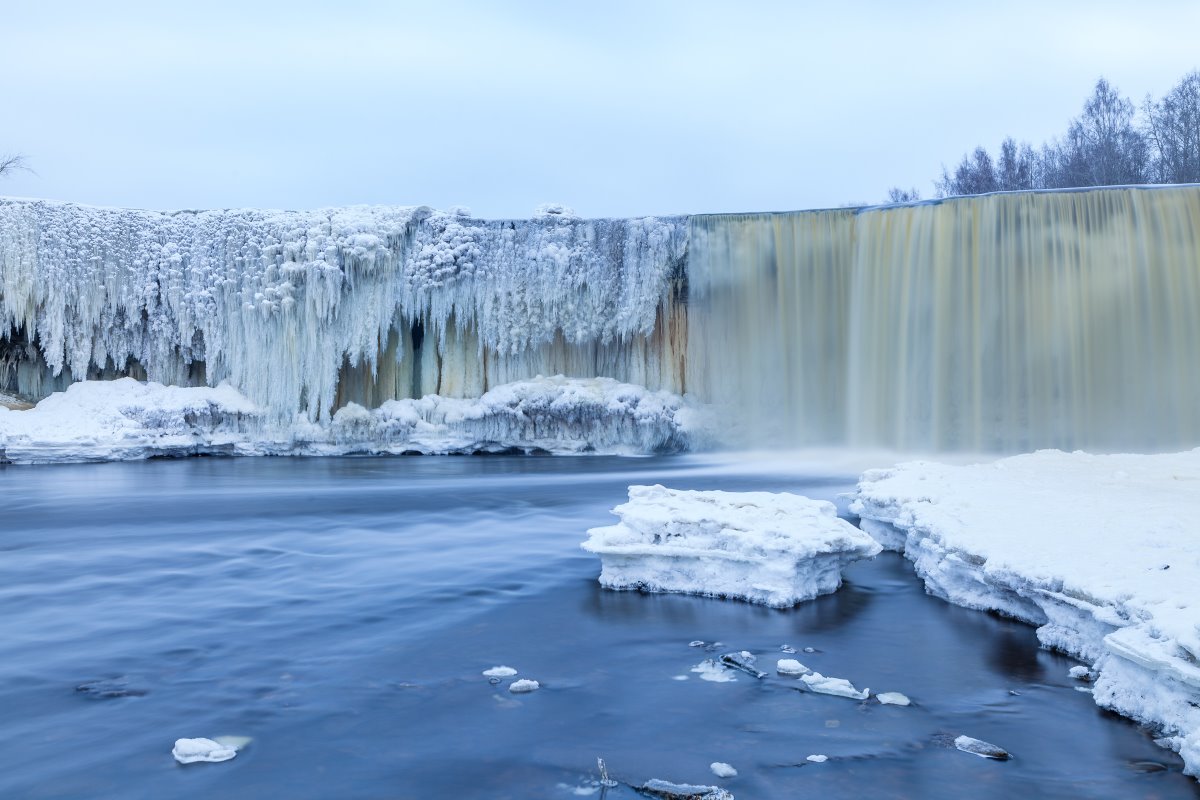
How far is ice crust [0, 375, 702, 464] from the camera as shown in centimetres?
1759

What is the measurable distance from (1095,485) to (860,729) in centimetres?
424

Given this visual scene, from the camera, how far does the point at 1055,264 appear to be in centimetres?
1459

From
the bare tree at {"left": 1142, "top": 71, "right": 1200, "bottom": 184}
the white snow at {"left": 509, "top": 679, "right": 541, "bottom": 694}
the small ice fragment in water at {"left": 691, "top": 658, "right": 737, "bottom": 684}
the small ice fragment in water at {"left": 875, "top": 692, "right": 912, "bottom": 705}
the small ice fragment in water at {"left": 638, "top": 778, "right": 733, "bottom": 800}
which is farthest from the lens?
the bare tree at {"left": 1142, "top": 71, "right": 1200, "bottom": 184}

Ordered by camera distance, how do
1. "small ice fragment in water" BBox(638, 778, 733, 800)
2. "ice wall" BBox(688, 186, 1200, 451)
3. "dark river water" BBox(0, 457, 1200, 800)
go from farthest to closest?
1. "ice wall" BBox(688, 186, 1200, 451)
2. "dark river water" BBox(0, 457, 1200, 800)
3. "small ice fragment in water" BBox(638, 778, 733, 800)

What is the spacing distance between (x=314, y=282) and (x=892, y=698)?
53.0 feet

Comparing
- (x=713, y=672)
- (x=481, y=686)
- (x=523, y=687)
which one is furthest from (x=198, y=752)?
(x=713, y=672)

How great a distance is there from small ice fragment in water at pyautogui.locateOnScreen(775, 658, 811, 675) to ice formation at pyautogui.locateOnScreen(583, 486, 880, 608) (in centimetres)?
116

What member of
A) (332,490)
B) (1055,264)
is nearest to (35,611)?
(332,490)

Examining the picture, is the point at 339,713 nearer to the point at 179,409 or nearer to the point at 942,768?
the point at 942,768

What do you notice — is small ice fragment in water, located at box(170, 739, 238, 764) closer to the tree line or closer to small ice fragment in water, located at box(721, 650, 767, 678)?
small ice fragment in water, located at box(721, 650, 767, 678)

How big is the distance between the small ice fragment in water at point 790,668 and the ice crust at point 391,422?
43.0 ft

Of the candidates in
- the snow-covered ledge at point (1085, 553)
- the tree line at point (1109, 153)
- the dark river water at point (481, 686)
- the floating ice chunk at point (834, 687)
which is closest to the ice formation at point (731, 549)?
the dark river water at point (481, 686)

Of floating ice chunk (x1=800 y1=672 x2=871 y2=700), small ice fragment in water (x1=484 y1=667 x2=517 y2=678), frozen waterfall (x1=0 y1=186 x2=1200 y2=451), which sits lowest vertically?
floating ice chunk (x1=800 y1=672 x2=871 y2=700)

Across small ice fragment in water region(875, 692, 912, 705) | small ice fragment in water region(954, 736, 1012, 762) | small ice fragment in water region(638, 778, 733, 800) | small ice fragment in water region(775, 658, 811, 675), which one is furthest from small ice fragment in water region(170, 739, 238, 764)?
small ice fragment in water region(954, 736, 1012, 762)
